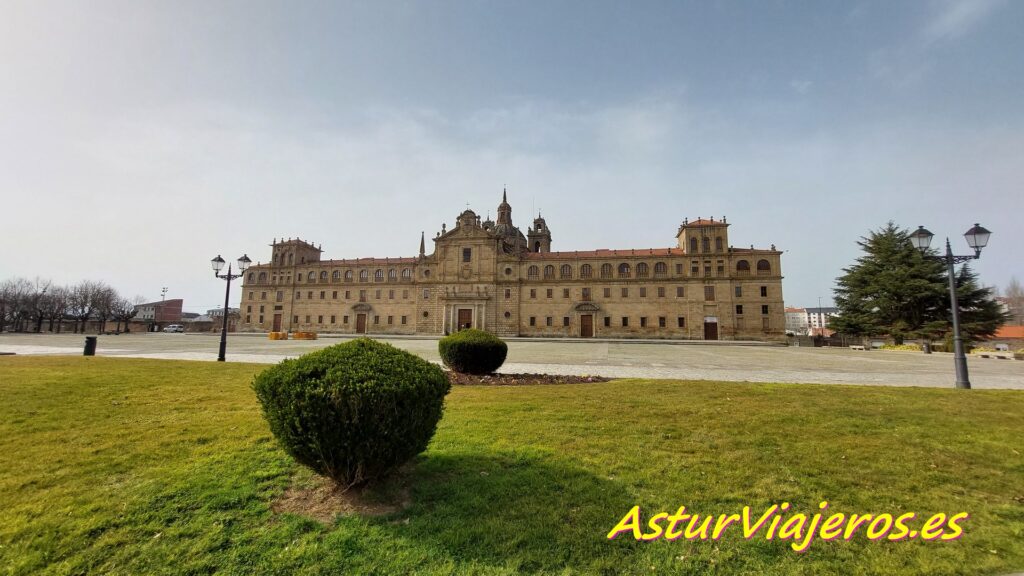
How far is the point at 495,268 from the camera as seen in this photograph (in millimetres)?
59969

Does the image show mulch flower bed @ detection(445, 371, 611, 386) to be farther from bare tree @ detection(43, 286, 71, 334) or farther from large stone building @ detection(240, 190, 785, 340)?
bare tree @ detection(43, 286, 71, 334)

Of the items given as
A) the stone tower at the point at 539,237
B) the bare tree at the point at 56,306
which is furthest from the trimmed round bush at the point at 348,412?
the bare tree at the point at 56,306

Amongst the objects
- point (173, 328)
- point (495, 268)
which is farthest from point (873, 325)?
point (173, 328)

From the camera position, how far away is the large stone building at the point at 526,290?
53.6 metres

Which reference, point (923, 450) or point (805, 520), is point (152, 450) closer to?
point (805, 520)

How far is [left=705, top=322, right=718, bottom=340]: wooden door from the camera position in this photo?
5362 centimetres

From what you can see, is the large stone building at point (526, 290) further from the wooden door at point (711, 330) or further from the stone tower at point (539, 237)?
the stone tower at point (539, 237)

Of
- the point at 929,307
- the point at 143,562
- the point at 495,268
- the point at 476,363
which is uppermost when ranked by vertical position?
the point at 495,268

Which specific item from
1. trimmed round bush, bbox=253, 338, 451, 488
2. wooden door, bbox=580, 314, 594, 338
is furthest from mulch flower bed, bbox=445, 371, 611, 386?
wooden door, bbox=580, 314, 594, 338

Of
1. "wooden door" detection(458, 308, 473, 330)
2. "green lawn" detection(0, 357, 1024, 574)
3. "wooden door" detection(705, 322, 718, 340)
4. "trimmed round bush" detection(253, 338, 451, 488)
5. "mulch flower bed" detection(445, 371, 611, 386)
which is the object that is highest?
"wooden door" detection(458, 308, 473, 330)

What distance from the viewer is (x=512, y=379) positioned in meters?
12.3

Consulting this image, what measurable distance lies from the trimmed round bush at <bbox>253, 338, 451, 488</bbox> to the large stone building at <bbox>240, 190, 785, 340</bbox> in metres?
49.5

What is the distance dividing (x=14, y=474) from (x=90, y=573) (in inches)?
114

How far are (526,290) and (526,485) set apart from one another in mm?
54567
